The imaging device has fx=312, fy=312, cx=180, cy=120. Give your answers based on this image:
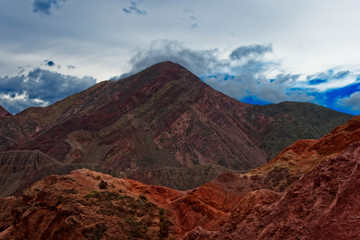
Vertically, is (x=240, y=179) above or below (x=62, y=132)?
below

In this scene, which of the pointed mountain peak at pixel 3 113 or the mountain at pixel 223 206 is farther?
the pointed mountain peak at pixel 3 113

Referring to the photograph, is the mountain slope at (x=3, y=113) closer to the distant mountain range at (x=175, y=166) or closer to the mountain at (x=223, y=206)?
the distant mountain range at (x=175, y=166)

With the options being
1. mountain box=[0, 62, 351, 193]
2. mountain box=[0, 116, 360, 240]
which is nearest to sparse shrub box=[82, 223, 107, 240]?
mountain box=[0, 116, 360, 240]

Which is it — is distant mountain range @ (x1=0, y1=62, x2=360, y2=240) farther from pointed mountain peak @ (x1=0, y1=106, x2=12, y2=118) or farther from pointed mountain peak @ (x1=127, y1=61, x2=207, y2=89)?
pointed mountain peak @ (x1=127, y1=61, x2=207, y2=89)

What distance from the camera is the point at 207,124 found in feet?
342

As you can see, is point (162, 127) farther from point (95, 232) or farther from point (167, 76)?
point (95, 232)

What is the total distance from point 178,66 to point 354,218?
13078cm

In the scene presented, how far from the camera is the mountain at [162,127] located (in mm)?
88062

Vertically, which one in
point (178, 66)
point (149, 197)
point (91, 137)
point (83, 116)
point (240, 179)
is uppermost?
point (178, 66)

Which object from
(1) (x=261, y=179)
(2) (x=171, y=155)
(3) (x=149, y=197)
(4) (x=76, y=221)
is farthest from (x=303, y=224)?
(2) (x=171, y=155)

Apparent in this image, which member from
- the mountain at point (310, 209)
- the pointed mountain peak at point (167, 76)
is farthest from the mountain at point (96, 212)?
the pointed mountain peak at point (167, 76)

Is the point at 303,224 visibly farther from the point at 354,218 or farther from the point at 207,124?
the point at 207,124

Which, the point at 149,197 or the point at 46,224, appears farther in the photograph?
the point at 149,197

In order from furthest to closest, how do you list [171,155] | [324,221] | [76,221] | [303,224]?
[171,155], [76,221], [303,224], [324,221]
